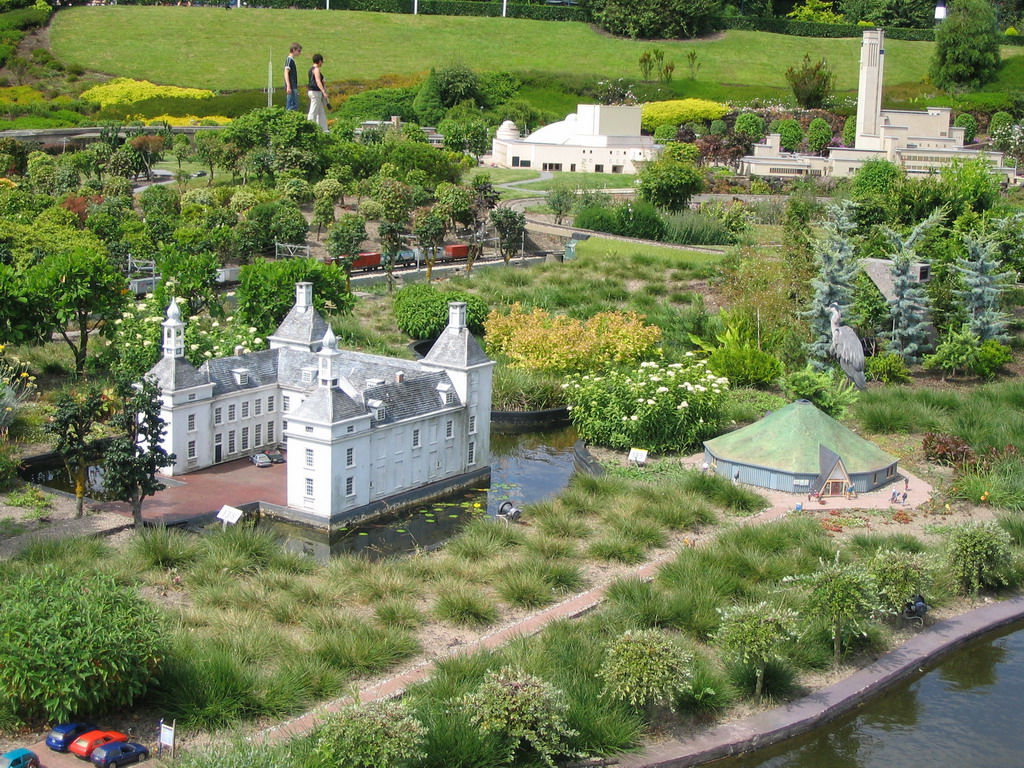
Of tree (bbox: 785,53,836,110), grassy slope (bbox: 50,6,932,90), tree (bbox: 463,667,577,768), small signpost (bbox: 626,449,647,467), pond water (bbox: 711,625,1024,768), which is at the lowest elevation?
pond water (bbox: 711,625,1024,768)

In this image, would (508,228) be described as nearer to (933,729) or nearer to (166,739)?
(933,729)

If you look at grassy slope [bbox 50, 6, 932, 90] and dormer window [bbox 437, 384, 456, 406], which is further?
grassy slope [bbox 50, 6, 932, 90]

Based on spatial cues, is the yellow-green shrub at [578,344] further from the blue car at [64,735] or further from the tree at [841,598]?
the blue car at [64,735]

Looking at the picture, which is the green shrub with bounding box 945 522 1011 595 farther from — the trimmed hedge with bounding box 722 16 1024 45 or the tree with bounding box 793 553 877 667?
the trimmed hedge with bounding box 722 16 1024 45

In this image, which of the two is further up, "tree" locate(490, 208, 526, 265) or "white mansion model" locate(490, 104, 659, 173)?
"white mansion model" locate(490, 104, 659, 173)

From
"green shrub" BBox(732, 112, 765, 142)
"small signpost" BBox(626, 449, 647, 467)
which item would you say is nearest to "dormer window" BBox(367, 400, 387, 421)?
"small signpost" BBox(626, 449, 647, 467)

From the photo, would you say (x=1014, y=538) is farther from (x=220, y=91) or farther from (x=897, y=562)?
(x=220, y=91)

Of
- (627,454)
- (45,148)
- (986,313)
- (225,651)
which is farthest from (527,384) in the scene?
(45,148)
